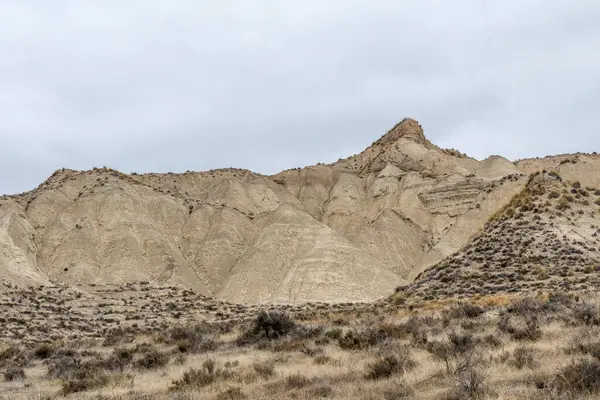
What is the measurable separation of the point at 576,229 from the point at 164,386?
86.4 ft

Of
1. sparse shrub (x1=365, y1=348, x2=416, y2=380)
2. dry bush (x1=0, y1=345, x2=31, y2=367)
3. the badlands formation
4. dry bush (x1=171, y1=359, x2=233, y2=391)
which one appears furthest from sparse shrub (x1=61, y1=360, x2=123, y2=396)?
the badlands formation

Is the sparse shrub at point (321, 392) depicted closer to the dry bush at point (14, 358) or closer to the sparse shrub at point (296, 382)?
the sparse shrub at point (296, 382)

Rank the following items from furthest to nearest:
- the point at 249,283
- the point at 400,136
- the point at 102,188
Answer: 1. the point at 400,136
2. the point at 102,188
3. the point at 249,283

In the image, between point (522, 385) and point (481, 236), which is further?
point (481, 236)

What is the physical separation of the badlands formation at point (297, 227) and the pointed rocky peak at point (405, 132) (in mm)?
10734

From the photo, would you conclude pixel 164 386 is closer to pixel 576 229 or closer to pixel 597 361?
pixel 597 361

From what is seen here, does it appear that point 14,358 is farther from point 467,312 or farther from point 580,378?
point 580,378

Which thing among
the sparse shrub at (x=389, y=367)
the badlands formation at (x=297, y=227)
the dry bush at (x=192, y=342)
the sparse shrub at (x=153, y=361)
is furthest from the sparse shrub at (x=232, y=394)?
the badlands formation at (x=297, y=227)

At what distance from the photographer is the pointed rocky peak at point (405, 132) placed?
368ft

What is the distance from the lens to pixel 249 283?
61.1m

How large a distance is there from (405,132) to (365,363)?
10437cm

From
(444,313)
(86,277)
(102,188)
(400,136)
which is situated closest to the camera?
(444,313)

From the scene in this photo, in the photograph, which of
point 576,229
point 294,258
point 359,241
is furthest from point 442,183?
point 576,229

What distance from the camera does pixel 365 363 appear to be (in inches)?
438
